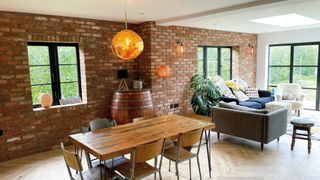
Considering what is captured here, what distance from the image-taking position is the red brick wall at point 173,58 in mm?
5172

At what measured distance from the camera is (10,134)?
3.87 metres

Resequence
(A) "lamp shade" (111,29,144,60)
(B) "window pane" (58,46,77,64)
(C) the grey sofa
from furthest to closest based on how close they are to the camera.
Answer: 1. (B) "window pane" (58,46,77,64)
2. (C) the grey sofa
3. (A) "lamp shade" (111,29,144,60)

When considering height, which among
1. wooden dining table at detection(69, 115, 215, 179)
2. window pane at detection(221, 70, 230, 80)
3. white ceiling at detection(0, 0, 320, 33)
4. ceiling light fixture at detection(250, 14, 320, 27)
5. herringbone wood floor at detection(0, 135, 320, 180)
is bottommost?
herringbone wood floor at detection(0, 135, 320, 180)

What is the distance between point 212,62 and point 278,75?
2535mm

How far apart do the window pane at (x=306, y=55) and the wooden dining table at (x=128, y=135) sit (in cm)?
558

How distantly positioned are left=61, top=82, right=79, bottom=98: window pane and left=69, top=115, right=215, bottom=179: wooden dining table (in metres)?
2.03

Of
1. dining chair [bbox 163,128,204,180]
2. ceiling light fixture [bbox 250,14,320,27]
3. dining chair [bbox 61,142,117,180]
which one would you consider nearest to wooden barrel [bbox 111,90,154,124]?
dining chair [bbox 163,128,204,180]

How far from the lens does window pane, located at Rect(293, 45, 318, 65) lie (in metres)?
6.93

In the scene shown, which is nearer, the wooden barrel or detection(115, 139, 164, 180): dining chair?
detection(115, 139, 164, 180): dining chair

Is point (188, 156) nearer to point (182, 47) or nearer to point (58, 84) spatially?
point (58, 84)

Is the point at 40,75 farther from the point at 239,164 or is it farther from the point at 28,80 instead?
the point at 239,164

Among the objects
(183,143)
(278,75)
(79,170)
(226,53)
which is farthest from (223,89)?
(79,170)

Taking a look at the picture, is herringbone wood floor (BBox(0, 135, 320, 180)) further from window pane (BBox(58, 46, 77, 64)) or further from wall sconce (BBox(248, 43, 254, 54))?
wall sconce (BBox(248, 43, 254, 54))

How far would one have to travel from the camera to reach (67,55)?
4.62 meters
